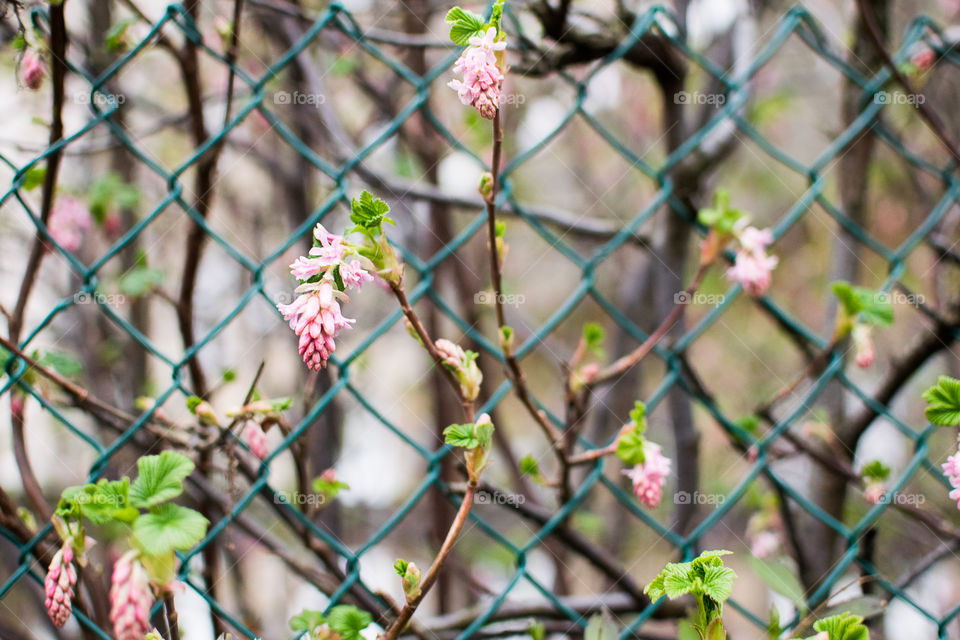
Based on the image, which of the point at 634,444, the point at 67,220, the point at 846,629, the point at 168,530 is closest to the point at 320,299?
the point at 168,530

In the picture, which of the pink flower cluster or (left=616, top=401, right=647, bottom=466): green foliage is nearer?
the pink flower cluster

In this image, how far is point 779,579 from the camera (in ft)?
3.20

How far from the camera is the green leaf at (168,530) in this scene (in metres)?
0.63

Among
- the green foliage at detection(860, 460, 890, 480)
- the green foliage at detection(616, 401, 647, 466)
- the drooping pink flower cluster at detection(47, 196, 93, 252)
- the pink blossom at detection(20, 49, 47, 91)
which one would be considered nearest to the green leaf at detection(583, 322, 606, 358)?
the green foliage at detection(616, 401, 647, 466)

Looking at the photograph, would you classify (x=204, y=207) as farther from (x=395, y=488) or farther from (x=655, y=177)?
(x=395, y=488)

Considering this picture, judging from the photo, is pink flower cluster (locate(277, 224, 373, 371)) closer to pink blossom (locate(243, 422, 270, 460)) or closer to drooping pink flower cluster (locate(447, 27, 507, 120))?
drooping pink flower cluster (locate(447, 27, 507, 120))

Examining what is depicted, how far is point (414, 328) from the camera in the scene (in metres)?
0.84

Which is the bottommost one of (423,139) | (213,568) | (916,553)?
(213,568)

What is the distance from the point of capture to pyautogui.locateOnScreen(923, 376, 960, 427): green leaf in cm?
80

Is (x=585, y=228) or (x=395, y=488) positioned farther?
(x=395, y=488)

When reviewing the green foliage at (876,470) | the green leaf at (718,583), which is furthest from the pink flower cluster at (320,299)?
the green foliage at (876,470)

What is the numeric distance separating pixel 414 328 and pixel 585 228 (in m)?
0.69

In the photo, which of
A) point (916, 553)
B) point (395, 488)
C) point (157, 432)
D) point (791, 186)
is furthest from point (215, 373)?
point (791, 186)

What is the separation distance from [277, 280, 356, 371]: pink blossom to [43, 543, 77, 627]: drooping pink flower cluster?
0.32 metres
